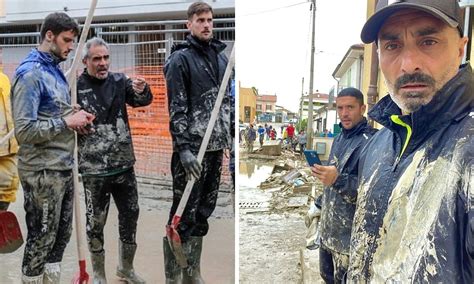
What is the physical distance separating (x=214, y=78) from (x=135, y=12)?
1.29 feet

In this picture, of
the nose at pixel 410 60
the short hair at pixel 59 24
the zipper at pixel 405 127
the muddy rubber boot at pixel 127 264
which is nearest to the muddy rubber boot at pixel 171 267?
the muddy rubber boot at pixel 127 264

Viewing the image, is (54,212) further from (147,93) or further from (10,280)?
(147,93)

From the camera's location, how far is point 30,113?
1675 millimetres

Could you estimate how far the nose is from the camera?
0.81m

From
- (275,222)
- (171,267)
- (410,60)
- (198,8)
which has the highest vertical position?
(198,8)

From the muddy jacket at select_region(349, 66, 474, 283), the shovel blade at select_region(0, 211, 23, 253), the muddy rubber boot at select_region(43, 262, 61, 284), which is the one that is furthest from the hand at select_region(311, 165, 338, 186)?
the shovel blade at select_region(0, 211, 23, 253)

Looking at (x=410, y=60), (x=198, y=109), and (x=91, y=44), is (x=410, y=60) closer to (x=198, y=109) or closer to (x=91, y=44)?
(x=198, y=109)

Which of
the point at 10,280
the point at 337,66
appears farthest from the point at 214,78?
the point at 10,280

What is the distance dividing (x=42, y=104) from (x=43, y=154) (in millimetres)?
212

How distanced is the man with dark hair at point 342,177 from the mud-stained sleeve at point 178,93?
0.51 m

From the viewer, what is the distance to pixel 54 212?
1.78 m

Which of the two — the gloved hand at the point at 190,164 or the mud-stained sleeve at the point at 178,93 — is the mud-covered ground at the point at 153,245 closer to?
the gloved hand at the point at 190,164

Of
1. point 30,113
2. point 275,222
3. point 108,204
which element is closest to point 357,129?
point 108,204

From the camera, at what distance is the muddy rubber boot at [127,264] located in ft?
5.82
